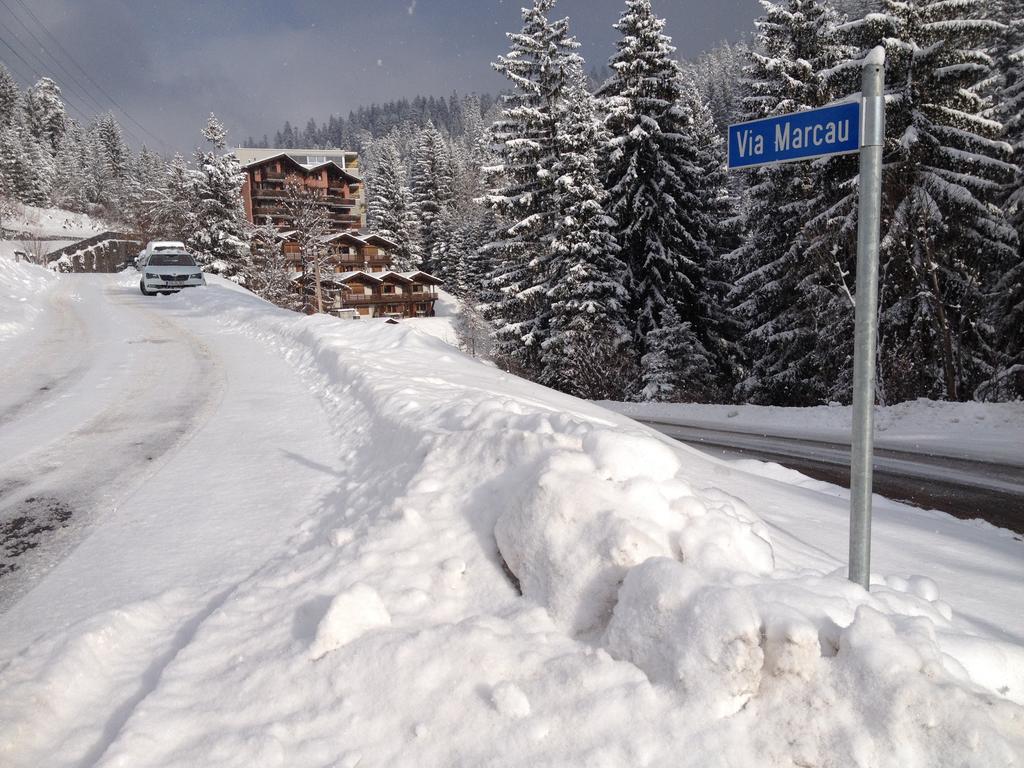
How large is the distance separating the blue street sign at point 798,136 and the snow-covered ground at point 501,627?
1.81m

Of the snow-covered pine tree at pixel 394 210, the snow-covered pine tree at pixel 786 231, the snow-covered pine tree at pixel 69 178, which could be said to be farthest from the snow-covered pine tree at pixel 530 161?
the snow-covered pine tree at pixel 69 178

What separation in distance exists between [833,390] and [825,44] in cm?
1130

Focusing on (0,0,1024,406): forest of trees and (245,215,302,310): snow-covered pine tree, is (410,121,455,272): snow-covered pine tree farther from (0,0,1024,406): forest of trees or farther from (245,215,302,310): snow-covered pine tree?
(0,0,1024,406): forest of trees

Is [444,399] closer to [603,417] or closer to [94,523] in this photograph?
[603,417]

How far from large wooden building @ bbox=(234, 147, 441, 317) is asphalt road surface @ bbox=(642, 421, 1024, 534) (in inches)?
1715

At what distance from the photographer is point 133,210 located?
8338 centimetres

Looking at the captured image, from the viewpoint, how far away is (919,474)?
32.7 feet

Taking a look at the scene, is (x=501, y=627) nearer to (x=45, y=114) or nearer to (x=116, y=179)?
(x=116, y=179)

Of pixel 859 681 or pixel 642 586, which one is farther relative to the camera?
pixel 642 586

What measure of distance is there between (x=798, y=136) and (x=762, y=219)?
2080 centimetres

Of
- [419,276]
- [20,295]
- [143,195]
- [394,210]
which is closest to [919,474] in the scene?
[20,295]

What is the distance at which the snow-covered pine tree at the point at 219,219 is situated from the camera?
41.6 meters

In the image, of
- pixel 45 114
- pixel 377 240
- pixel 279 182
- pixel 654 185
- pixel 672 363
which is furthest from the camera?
pixel 45 114

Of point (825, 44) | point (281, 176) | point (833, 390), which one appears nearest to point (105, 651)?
point (833, 390)
